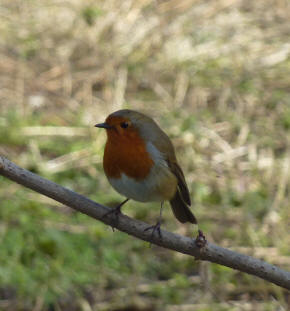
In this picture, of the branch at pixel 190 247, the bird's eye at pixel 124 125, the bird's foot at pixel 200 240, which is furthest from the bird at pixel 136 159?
the bird's foot at pixel 200 240

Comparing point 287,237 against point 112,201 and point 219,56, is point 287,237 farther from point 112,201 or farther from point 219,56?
point 219,56

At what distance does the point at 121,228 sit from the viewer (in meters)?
2.46

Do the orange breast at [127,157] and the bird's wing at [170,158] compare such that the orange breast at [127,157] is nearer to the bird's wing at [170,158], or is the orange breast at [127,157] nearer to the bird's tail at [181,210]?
the bird's wing at [170,158]

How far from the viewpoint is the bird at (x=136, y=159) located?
109 inches

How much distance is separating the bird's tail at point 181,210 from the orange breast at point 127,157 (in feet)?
1.77

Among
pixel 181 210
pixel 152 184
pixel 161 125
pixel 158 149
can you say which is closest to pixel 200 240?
pixel 152 184

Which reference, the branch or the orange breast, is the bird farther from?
the branch

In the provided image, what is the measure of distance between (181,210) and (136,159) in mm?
620

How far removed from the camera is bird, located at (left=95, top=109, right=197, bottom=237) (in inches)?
109

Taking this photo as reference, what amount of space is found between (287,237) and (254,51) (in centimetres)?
296

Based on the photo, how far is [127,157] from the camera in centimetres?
276

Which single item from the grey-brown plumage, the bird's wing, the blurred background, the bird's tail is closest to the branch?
the grey-brown plumage

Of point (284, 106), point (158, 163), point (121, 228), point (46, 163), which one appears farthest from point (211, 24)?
point (121, 228)

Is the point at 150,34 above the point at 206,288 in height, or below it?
above
